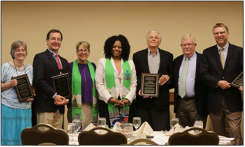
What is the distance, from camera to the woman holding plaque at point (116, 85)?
4.15 metres

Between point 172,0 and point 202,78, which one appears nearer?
point 202,78

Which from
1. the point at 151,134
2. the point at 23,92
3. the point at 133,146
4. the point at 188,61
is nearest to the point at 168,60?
the point at 188,61

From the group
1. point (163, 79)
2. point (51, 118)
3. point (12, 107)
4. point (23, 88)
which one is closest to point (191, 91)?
point (163, 79)

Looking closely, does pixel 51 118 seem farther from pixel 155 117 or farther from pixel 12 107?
pixel 155 117

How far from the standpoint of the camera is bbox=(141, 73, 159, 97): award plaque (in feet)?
13.7

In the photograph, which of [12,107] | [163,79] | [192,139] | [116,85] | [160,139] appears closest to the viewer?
[192,139]

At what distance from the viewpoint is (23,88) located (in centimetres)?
381

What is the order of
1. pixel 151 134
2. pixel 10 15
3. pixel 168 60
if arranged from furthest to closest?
pixel 10 15, pixel 168 60, pixel 151 134

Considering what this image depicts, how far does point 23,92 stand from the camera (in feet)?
12.5

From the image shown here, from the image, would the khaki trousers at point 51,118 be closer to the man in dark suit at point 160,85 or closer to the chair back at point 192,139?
the man in dark suit at point 160,85

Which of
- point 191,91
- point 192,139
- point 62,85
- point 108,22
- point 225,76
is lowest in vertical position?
point 192,139

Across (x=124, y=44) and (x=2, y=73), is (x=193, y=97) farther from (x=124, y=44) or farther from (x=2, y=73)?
(x=2, y=73)

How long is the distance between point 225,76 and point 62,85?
228 centimetres

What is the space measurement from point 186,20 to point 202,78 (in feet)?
7.40
